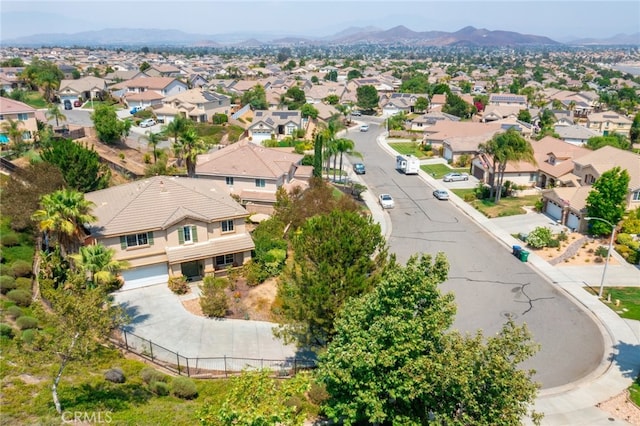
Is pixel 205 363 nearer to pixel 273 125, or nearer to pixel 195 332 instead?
pixel 195 332

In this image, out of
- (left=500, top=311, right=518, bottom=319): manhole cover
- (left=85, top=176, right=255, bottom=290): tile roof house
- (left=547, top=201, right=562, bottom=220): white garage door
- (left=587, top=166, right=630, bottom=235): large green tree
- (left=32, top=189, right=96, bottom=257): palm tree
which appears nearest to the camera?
(left=32, top=189, right=96, bottom=257): palm tree

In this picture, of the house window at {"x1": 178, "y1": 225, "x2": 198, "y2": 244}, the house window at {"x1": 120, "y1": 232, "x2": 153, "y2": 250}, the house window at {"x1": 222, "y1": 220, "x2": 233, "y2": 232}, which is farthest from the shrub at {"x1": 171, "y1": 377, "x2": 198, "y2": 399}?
the house window at {"x1": 222, "y1": 220, "x2": 233, "y2": 232}

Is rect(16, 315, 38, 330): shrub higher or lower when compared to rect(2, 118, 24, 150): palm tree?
lower

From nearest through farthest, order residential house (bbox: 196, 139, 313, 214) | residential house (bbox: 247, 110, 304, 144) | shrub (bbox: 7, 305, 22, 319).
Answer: shrub (bbox: 7, 305, 22, 319)
residential house (bbox: 196, 139, 313, 214)
residential house (bbox: 247, 110, 304, 144)

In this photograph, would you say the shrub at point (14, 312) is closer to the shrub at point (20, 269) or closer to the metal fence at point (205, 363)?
the shrub at point (20, 269)

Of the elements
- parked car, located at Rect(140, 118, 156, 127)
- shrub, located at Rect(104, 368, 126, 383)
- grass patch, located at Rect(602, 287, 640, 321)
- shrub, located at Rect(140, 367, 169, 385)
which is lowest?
grass patch, located at Rect(602, 287, 640, 321)

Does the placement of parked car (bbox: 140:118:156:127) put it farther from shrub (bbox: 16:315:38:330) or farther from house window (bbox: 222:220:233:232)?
shrub (bbox: 16:315:38:330)

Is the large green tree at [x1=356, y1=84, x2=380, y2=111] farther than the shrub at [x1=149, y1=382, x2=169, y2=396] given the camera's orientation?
Yes
